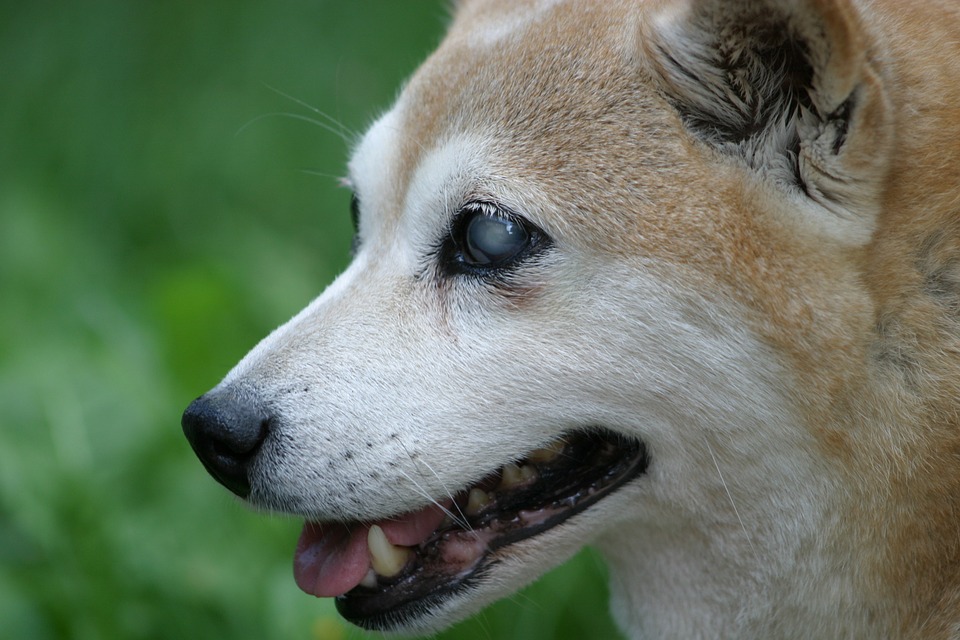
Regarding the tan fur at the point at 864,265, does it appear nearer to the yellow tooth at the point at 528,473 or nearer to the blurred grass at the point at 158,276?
the yellow tooth at the point at 528,473

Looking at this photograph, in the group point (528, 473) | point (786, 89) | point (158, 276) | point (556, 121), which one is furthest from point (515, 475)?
point (158, 276)

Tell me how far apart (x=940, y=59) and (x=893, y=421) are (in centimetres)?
83

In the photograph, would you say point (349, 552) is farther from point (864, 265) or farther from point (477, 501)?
point (864, 265)

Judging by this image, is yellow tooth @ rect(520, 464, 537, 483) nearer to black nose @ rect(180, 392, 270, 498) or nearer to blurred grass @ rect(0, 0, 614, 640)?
black nose @ rect(180, 392, 270, 498)

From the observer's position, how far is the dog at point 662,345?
249cm

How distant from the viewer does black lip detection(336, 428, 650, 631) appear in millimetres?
2723

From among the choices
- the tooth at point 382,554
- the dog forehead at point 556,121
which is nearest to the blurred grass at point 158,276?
the tooth at point 382,554

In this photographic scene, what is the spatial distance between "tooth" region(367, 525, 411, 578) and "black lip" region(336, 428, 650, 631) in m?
0.03

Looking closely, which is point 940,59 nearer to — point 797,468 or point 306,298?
point 797,468

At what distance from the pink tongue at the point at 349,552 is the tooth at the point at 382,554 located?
0.6 inches

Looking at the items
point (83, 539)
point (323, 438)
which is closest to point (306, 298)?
point (83, 539)

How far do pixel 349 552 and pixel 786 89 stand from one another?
1504mm

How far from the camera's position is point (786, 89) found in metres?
2.52

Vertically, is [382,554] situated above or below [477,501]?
below
